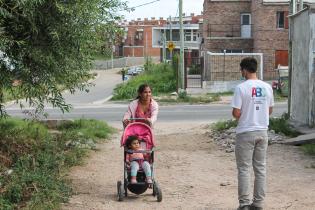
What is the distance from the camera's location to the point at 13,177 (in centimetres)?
802

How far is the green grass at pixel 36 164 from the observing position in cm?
743

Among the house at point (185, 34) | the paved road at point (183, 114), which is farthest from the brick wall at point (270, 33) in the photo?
the house at point (185, 34)

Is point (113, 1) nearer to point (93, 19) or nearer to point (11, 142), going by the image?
point (93, 19)

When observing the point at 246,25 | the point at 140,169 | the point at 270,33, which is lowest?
the point at 140,169

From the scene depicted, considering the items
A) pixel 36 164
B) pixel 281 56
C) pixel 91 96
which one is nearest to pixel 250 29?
pixel 281 56

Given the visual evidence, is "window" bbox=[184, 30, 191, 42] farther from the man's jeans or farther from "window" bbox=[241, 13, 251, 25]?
the man's jeans

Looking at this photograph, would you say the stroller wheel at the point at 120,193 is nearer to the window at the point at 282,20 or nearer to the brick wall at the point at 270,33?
the brick wall at the point at 270,33

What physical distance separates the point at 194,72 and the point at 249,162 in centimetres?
4597

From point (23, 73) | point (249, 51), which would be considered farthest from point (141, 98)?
point (249, 51)

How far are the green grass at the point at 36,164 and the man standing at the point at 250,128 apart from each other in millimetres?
2398

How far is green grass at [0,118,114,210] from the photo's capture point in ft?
24.4

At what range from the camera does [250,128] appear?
7.14 m

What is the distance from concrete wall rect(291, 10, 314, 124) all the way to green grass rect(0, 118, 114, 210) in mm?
5894

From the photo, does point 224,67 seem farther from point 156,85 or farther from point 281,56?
point 281,56
